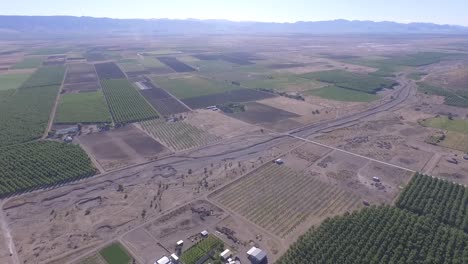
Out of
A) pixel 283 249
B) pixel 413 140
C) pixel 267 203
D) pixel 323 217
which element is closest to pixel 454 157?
pixel 413 140

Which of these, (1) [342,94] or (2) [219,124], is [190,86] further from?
(1) [342,94]

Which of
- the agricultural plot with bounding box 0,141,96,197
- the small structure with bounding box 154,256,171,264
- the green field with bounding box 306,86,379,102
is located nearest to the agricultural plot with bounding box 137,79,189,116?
the agricultural plot with bounding box 0,141,96,197

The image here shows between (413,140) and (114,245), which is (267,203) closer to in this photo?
(114,245)

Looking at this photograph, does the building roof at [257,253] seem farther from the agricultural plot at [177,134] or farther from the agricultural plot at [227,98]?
the agricultural plot at [227,98]

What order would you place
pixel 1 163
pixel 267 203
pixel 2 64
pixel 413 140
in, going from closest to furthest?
pixel 267 203, pixel 1 163, pixel 413 140, pixel 2 64

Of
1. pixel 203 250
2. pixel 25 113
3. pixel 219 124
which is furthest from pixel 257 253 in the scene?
pixel 25 113
